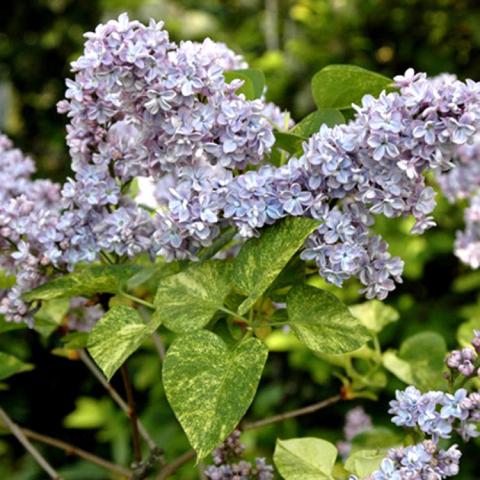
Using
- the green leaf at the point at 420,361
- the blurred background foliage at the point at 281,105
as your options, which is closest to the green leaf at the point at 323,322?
the green leaf at the point at 420,361

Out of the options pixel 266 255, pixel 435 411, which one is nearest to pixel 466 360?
pixel 435 411

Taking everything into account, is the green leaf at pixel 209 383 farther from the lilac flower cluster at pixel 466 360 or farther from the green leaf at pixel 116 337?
the lilac flower cluster at pixel 466 360

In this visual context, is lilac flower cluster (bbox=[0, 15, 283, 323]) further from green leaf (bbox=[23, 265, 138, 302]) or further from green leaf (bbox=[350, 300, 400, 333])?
green leaf (bbox=[350, 300, 400, 333])

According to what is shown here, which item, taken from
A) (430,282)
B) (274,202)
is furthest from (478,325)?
(430,282)

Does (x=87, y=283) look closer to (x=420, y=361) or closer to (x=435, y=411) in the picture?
(x=435, y=411)

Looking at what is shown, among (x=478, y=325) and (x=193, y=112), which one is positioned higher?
(x=193, y=112)

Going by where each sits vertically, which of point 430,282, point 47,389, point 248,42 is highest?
point 248,42

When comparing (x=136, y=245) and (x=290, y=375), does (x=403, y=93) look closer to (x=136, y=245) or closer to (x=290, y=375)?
(x=136, y=245)
